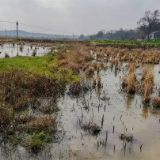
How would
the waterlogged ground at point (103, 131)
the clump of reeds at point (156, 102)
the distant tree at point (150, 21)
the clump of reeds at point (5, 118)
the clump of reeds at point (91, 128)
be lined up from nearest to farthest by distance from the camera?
1. the waterlogged ground at point (103, 131)
2. the clump of reeds at point (5, 118)
3. the clump of reeds at point (91, 128)
4. the clump of reeds at point (156, 102)
5. the distant tree at point (150, 21)

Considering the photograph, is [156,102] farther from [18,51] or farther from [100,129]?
[18,51]

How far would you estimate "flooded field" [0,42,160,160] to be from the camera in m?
6.86

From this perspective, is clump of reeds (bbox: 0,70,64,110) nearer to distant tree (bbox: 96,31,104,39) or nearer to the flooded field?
the flooded field

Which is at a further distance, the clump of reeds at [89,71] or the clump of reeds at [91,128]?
the clump of reeds at [89,71]

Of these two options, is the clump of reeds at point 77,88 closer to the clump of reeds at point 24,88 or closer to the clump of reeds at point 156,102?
the clump of reeds at point 24,88

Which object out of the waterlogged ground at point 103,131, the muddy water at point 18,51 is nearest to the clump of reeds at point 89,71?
the waterlogged ground at point 103,131

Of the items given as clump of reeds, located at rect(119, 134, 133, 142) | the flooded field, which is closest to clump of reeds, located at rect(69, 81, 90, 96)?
the flooded field

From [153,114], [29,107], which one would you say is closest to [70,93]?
[29,107]

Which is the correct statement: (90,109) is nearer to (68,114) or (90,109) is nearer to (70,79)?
(68,114)

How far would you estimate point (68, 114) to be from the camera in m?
9.80

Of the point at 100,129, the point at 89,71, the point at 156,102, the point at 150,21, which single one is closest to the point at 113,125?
the point at 100,129

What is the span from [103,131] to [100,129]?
139 millimetres

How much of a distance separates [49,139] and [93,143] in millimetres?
1300

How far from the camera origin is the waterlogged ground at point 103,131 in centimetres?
683
